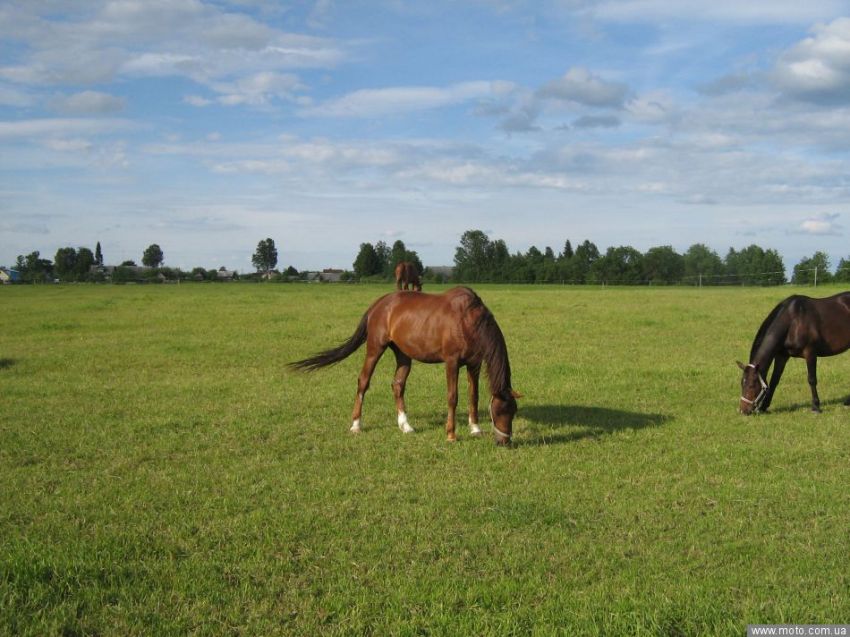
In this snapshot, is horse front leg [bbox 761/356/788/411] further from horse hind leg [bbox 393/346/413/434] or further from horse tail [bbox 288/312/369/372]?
horse tail [bbox 288/312/369/372]

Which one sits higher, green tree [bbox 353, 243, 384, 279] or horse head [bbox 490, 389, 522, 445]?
green tree [bbox 353, 243, 384, 279]

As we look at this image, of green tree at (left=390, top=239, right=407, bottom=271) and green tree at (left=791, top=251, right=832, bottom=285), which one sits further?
green tree at (left=390, top=239, right=407, bottom=271)

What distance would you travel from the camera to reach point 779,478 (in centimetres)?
716

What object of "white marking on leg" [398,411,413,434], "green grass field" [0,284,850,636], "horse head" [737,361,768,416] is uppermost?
"horse head" [737,361,768,416]

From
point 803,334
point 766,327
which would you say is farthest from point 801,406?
point 766,327

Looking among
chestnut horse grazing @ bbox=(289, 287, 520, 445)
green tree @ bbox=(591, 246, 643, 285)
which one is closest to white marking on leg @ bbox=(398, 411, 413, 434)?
chestnut horse grazing @ bbox=(289, 287, 520, 445)

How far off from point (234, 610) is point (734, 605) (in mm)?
3119

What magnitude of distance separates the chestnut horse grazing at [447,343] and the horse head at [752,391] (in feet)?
12.1

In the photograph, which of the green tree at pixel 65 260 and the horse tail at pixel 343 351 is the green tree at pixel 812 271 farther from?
the green tree at pixel 65 260

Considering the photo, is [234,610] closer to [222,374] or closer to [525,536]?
[525,536]

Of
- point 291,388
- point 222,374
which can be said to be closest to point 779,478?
point 291,388

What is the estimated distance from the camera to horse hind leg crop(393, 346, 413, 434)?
924 centimetres

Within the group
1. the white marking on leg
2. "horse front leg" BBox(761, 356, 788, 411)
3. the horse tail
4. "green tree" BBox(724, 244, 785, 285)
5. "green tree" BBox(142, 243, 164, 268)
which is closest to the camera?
the white marking on leg

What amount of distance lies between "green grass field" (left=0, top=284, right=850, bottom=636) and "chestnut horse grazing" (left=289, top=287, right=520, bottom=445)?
409 millimetres
